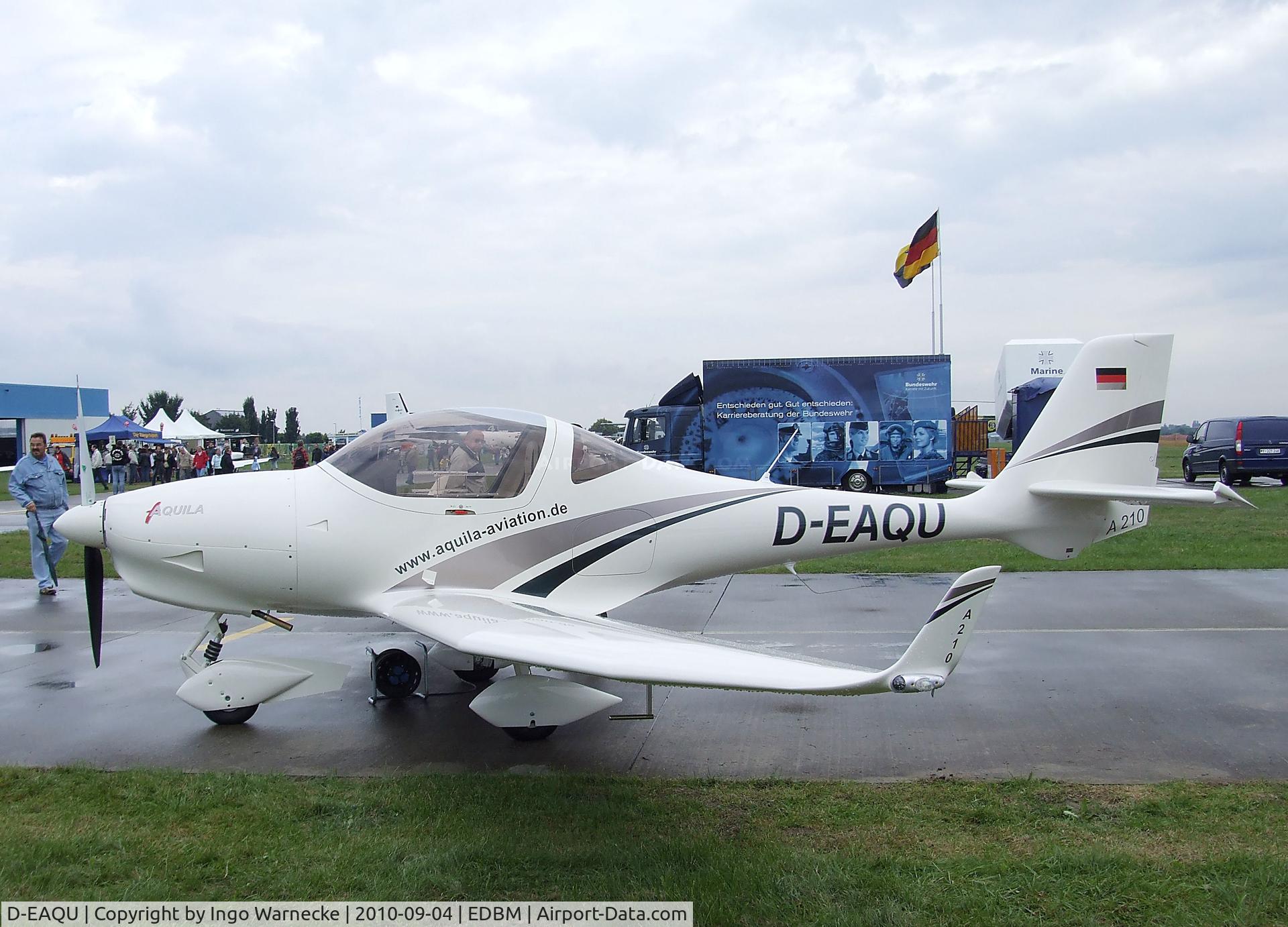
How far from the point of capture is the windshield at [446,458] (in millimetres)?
5945

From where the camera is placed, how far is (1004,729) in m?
5.70

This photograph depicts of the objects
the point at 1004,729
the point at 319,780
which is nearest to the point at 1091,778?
the point at 1004,729

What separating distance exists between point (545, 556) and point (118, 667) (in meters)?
4.35

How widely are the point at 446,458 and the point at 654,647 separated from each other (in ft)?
7.46

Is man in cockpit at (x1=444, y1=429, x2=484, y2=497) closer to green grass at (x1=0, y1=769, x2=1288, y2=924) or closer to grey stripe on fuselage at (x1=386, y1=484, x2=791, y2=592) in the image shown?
grey stripe on fuselage at (x1=386, y1=484, x2=791, y2=592)

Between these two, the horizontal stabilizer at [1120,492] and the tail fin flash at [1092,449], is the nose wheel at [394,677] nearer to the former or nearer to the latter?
the tail fin flash at [1092,449]

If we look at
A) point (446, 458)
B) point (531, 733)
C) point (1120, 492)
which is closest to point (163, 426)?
point (446, 458)

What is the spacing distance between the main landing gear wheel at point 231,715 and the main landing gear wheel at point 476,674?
148cm

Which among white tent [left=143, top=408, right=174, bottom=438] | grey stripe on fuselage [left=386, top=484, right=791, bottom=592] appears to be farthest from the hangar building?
grey stripe on fuselage [left=386, top=484, right=791, bottom=592]

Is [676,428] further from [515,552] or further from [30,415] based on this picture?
[30,415]

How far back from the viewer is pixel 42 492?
10.5 m

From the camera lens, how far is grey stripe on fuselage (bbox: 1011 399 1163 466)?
272 inches

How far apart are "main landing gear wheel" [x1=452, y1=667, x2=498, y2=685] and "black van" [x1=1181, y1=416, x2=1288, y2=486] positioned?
2357 cm

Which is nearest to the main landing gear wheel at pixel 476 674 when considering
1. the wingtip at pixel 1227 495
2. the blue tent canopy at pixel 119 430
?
the wingtip at pixel 1227 495
